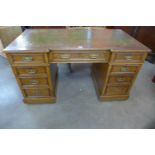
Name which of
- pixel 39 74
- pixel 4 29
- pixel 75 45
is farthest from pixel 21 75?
pixel 4 29

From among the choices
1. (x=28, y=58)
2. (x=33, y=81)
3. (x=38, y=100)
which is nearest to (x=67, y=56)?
(x=28, y=58)

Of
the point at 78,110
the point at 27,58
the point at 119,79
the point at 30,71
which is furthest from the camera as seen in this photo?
the point at 78,110

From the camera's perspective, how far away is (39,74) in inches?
49.9

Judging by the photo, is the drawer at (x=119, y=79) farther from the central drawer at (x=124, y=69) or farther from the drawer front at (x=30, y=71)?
the drawer front at (x=30, y=71)

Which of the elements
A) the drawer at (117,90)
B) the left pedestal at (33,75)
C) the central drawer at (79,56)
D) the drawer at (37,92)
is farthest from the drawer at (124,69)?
the drawer at (37,92)

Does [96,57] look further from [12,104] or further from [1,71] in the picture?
[1,71]

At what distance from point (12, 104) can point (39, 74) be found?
2.16ft

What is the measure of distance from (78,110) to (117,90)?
57 centimetres

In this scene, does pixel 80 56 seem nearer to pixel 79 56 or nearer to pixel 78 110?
pixel 79 56

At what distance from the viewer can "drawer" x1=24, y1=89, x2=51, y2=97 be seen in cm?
142

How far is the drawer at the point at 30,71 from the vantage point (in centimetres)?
121

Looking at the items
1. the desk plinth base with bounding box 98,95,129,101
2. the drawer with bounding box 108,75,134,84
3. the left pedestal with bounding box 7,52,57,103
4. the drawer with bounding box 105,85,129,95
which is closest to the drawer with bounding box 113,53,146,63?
the drawer with bounding box 108,75,134,84

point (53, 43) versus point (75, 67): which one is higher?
point (53, 43)

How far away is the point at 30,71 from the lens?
124 centimetres
